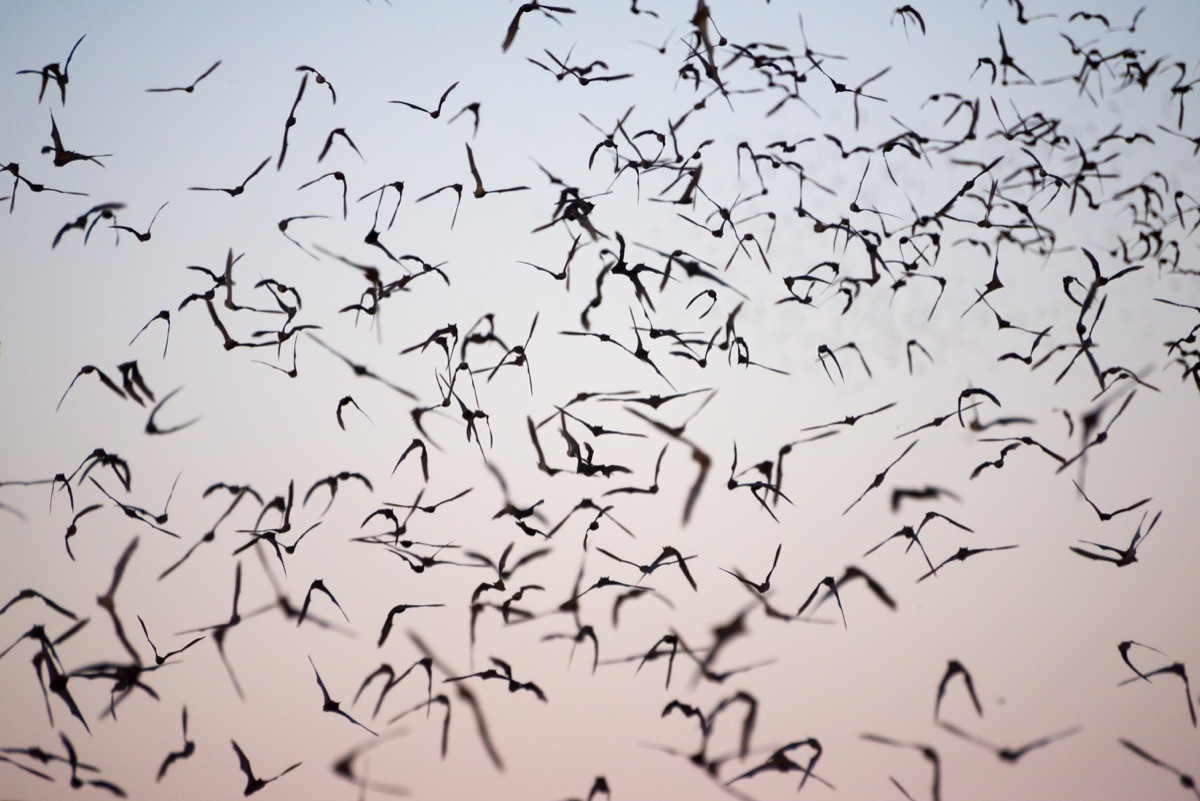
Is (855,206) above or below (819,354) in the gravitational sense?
above

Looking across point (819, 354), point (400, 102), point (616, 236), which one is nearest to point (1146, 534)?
point (819, 354)

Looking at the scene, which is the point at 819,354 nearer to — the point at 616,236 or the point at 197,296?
the point at 616,236

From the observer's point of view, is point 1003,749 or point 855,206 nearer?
point 1003,749

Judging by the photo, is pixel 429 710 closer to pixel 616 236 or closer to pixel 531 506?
pixel 531 506

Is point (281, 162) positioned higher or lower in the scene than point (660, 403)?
higher

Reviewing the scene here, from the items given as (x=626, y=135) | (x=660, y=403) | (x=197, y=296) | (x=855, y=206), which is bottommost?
(x=660, y=403)

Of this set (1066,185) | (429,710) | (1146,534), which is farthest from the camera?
(1066,185)

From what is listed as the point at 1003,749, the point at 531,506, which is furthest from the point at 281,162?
the point at 1003,749

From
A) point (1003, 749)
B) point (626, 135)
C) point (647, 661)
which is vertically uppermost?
point (626, 135)

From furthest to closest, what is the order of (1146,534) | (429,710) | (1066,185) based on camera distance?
(1066,185) → (1146,534) → (429,710)
